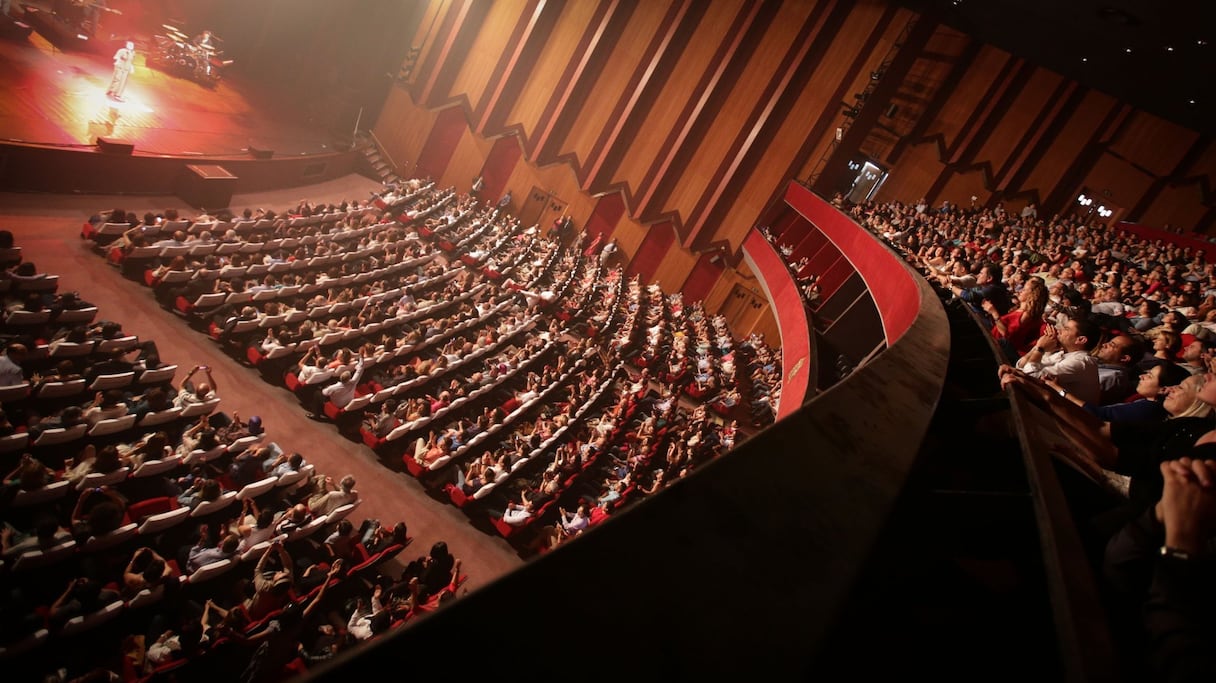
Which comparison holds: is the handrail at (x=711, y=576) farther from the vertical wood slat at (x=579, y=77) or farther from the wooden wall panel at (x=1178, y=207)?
the wooden wall panel at (x=1178, y=207)

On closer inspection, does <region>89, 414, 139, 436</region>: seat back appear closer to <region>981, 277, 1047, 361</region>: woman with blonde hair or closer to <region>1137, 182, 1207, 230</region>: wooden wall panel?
<region>981, 277, 1047, 361</region>: woman with blonde hair

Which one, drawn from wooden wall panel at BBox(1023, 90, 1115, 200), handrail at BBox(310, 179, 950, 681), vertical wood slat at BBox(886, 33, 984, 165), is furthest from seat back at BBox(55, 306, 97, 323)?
wooden wall panel at BBox(1023, 90, 1115, 200)

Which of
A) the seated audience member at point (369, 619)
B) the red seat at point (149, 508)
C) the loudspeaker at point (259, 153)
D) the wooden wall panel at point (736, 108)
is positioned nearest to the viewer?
the seated audience member at point (369, 619)

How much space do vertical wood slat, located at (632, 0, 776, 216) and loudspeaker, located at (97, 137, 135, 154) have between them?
1130cm

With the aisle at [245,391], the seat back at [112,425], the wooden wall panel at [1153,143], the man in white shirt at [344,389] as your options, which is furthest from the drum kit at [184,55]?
the wooden wall panel at [1153,143]

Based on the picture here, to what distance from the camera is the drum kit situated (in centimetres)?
1531

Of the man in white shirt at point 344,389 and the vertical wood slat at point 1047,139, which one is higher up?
the vertical wood slat at point 1047,139

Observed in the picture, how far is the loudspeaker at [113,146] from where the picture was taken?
376 inches

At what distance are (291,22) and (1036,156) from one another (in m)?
21.3

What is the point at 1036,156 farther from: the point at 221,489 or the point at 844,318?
the point at 221,489

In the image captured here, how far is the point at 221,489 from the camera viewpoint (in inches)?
206

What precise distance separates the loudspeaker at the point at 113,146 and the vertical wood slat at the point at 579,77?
10189 mm

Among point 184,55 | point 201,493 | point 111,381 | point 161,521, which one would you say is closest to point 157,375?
point 111,381

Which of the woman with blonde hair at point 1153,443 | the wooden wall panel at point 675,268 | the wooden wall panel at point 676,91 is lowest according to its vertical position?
the wooden wall panel at point 675,268
